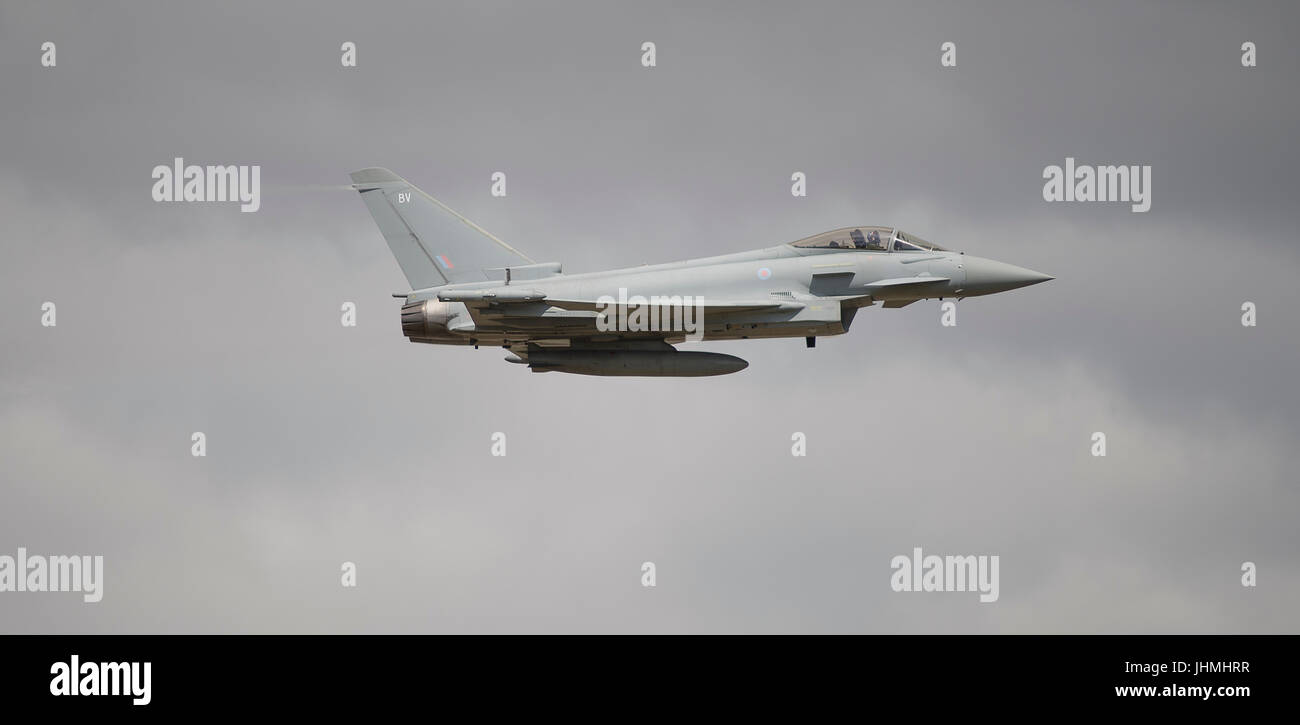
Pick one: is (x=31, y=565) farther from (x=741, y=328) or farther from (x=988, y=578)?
(x=988, y=578)

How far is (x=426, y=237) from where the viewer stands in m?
44.4

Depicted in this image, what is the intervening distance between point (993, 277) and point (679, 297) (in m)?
7.80

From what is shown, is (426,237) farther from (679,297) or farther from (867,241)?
(867,241)

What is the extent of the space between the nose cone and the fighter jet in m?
0.02

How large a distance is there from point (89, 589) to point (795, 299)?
19244mm

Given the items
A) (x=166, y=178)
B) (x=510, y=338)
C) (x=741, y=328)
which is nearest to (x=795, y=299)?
(x=741, y=328)

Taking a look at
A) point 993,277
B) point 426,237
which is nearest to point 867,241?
point 993,277

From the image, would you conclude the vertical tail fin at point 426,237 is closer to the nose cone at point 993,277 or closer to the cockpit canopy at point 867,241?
the cockpit canopy at point 867,241

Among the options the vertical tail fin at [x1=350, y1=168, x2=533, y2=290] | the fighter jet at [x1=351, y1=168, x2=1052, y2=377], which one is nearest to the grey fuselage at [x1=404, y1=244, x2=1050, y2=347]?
the fighter jet at [x1=351, y1=168, x2=1052, y2=377]

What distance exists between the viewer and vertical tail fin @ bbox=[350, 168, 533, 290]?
44250mm

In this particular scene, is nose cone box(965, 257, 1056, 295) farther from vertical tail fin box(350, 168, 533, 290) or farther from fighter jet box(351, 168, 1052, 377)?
vertical tail fin box(350, 168, 533, 290)

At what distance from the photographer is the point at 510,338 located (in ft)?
139

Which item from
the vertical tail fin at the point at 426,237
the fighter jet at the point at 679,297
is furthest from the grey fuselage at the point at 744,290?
the vertical tail fin at the point at 426,237

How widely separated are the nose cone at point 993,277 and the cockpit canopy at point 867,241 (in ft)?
3.19
